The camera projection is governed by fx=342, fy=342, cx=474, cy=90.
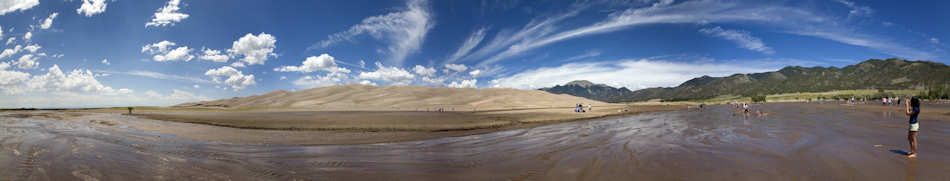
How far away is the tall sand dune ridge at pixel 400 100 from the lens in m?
69.8

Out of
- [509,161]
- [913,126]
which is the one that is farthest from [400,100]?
[913,126]

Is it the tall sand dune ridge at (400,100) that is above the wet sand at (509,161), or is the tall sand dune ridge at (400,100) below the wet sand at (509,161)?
above

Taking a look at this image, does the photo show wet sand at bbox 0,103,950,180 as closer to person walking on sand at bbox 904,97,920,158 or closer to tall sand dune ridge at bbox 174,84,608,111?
person walking on sand at bbox 904,97,920,158

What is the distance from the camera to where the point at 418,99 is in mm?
83250

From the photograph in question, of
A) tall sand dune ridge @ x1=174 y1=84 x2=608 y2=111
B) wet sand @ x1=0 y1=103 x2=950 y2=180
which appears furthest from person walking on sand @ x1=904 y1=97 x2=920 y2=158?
tall sand dune ridge @ x1=174 y1=84 x2=608 y2=111

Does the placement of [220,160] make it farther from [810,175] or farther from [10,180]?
[810,175]

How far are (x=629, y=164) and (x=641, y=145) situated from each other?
4091mm

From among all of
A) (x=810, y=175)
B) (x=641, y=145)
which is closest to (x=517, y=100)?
(x=641, y=145)

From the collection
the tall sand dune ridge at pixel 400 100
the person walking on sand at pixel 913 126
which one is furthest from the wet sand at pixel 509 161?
the tall sand dune ridge at pixel 400 100

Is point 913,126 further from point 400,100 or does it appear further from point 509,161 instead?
point 400,100

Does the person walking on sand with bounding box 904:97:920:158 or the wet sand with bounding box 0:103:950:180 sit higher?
the person walking on sand with bounding box 904:97:920:158

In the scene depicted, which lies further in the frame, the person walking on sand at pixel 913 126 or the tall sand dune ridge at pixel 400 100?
→ the tall sand dune ridge at pixel 400 100

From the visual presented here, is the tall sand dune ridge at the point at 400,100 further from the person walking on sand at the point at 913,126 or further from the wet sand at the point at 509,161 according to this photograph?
the person walking on sand at the point at 913,126

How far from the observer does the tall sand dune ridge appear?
69750mm
